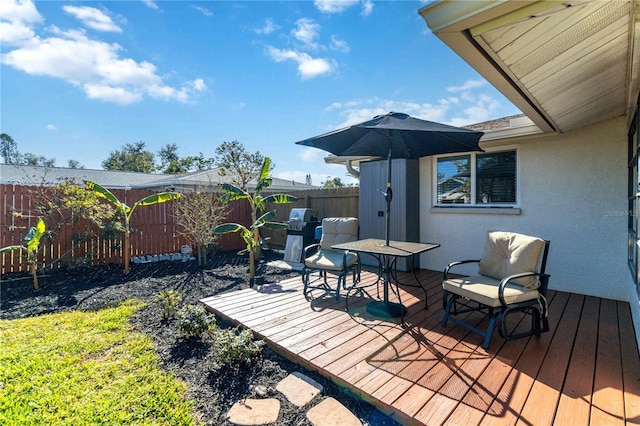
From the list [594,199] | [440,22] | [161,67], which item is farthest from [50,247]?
[594,199]

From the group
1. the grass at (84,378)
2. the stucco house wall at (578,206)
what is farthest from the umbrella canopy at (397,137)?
the grass at (84,378)

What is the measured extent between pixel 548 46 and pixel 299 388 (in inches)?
129

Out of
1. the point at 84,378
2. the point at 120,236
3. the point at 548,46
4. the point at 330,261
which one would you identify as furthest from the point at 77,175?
the point at 548,46

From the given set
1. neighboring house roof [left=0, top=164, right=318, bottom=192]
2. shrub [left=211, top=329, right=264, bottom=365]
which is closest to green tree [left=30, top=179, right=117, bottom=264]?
neighboring house roof [left=0, top=164, right=318, bottom=192]

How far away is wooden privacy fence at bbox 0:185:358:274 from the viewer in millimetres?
5930

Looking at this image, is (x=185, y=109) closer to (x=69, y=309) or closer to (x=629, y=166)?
(x=69, y=309)

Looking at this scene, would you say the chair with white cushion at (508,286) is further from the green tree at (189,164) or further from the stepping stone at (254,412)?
the green tree at (189,164)

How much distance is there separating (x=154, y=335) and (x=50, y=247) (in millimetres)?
4864

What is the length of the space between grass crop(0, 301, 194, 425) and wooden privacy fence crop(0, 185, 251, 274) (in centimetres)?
302

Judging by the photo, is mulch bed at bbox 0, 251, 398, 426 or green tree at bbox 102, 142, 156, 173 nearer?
mulch bed at bbox 0, 251, 398, 426

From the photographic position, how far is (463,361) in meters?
2.54

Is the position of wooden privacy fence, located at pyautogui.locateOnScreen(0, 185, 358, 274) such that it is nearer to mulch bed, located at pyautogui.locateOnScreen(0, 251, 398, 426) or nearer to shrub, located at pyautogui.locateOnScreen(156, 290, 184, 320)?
mulch bed, located at pyautogui.locateOnScreen(0, 251, 398, 426)

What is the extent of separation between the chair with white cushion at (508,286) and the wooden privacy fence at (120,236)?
3.86m

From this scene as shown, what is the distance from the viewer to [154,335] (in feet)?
11.0
